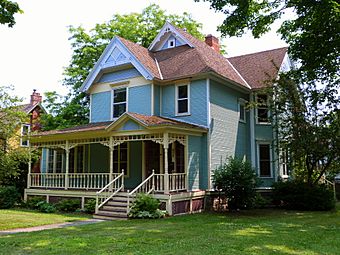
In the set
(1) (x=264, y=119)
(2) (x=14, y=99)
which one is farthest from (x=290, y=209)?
(2) (x=14, y=99)

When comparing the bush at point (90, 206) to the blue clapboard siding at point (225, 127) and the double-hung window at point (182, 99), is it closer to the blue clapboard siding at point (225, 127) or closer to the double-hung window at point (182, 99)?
A: the blue clapboard siding at point (225, 127)

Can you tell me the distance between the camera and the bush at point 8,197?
17.9 metres

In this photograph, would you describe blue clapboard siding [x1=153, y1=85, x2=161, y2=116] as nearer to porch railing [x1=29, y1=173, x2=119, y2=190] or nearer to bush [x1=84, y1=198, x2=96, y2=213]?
porch railing [x1=29, y1=173, x2=119, y2=190]

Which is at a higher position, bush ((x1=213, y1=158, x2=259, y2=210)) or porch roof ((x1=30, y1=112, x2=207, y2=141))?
porch roof ((x1=30, y1=112, x2=207, y2=141))

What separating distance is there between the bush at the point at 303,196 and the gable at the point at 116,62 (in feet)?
28.7

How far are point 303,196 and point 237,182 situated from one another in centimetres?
451

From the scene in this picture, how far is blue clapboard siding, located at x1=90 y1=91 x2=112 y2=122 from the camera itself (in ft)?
66.1

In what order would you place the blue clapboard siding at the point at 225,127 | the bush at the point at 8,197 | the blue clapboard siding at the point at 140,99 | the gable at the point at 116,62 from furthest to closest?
the blue clapboard siding at the point at 140,99
the gable at the point at 116,62
the bush at the point at 8,197
the blue clapboard siding at the point at 225,127

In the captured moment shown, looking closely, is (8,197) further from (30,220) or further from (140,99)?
(140,99)

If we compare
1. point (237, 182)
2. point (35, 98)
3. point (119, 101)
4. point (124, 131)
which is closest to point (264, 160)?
point (237, 182)

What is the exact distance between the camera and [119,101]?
1977 centimetres

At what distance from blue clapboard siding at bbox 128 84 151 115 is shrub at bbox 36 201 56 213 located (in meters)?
6.21

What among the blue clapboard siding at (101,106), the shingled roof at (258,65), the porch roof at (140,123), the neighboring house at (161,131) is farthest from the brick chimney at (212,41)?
the porch roof at (140,123)

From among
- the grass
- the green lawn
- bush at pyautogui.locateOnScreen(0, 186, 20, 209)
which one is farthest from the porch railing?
the green lawn
